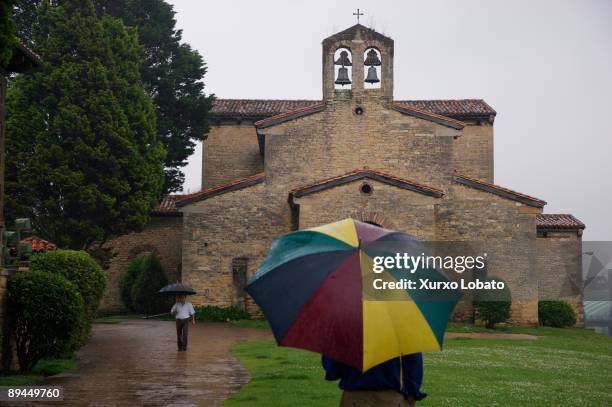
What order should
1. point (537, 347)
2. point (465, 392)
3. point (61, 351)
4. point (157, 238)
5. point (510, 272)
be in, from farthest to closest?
point (157, 238) < point (510, 272) < point (537, 347) < point (61, 351) < point (465, 392)

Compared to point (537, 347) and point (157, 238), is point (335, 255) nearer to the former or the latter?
point (537, 347)

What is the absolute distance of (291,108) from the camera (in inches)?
1533

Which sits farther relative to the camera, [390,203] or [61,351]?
[390,203]

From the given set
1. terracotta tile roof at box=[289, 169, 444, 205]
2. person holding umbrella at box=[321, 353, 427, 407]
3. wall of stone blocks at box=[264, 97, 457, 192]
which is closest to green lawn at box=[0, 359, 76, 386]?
person holding umbrella at box=[321, 353, 427, 407]

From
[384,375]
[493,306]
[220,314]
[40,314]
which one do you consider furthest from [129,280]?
[384,375]

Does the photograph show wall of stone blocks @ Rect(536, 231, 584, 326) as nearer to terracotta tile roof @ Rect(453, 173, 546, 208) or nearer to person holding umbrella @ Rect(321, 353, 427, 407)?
terracotta tile roof @ Rect(453, 173, 546, 208)

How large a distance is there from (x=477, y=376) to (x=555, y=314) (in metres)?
20.9

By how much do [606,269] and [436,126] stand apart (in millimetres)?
10240

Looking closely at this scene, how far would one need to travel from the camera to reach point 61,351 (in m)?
15.0

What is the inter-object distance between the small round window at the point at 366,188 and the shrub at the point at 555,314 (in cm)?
1071

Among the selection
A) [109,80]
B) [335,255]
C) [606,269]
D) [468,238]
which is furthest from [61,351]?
[606,269]

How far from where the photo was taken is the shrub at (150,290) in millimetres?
32594

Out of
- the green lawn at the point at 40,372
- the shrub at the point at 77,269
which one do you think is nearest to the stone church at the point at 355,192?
the shrub at the point at 77,269

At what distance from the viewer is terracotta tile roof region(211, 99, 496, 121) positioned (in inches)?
1490
